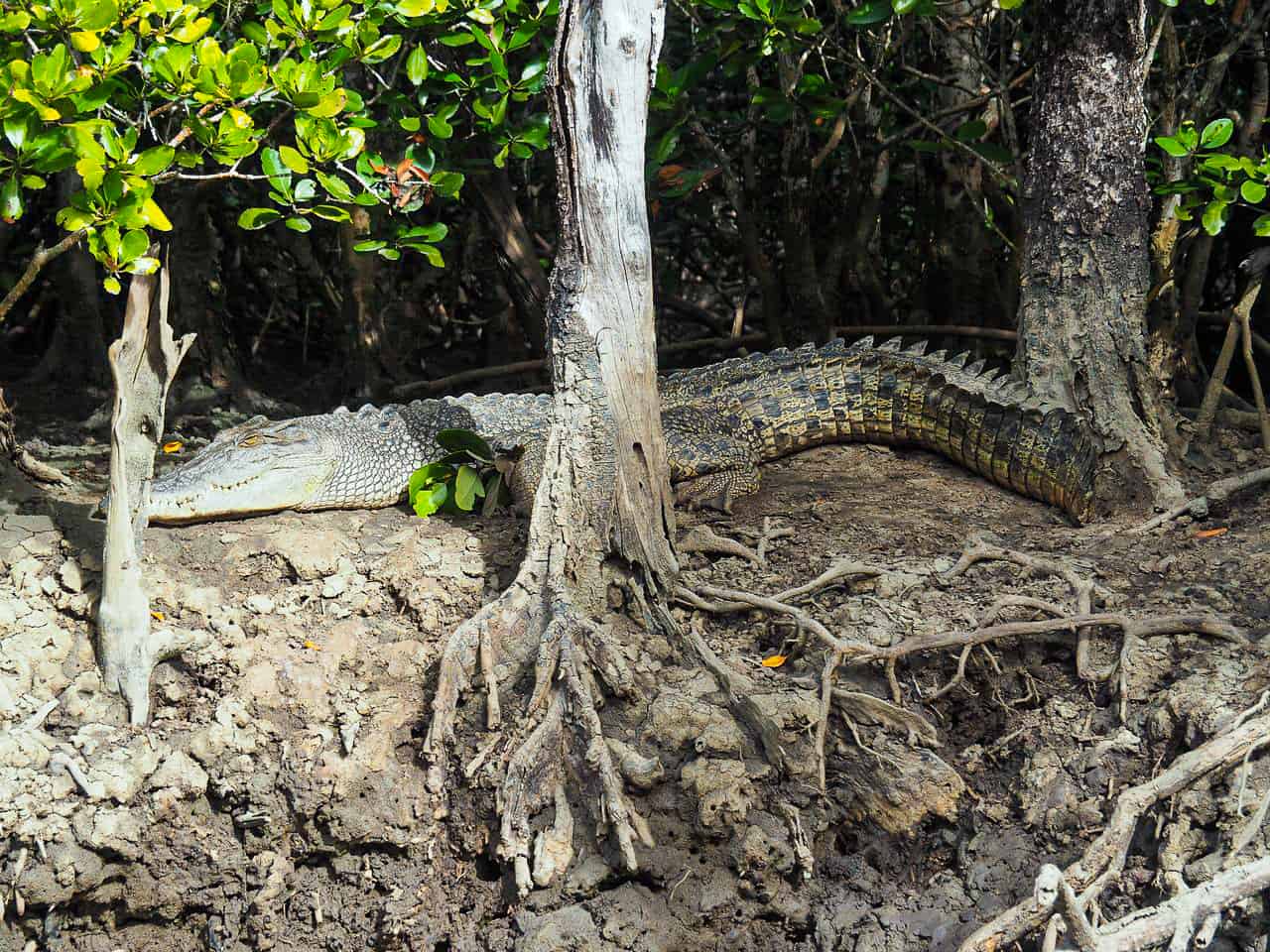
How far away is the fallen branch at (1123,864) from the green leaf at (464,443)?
233 centimetres

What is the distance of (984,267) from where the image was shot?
19.3 ft

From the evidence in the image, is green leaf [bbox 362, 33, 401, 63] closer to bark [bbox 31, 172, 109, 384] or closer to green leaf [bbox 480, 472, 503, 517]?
green leaf [bbox 480, 472, 503, 517]

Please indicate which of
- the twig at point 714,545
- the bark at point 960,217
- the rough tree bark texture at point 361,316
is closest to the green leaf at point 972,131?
the bark at point 960,217

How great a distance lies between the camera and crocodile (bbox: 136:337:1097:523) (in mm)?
4008

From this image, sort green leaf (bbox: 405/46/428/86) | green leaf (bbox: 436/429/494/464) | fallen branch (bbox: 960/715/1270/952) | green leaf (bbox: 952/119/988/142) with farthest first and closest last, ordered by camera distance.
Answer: green leaf (bbox: 952/119/988/142) < green leaf (bbox: 436/429/494/464) < green leaf (bbox: 405/46/428/86) < fallen branch (bbox: 960/715/1270/952)

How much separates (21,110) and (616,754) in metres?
2.12

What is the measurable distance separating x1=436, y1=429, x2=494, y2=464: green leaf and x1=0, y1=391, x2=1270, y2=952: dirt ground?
2.21ft

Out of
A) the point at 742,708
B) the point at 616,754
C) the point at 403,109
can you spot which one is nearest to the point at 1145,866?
the point at 742,708

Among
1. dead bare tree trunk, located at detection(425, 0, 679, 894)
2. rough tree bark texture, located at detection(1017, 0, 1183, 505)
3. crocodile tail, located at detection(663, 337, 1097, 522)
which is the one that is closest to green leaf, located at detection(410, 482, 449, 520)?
dead bare tree trunk, located at detection(425, 0, 679, 894)

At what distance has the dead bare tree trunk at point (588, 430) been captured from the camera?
2961 millimetres

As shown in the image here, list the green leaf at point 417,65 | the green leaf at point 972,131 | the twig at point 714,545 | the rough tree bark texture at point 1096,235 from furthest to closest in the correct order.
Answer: the green leaf at point 972,131 → the rough tree bark texture at point 1096,235 → the green leaf at point 417,65 → the twig at point 714,545

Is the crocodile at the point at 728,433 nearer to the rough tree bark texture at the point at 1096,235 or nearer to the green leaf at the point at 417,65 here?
the rough tree bark texture at the point at 1096,235


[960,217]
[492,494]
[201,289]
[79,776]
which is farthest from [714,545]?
[201,289]

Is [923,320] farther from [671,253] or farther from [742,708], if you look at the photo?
[742,708]
